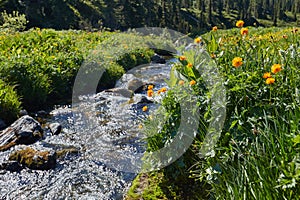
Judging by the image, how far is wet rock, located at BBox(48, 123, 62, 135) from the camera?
6586 mm

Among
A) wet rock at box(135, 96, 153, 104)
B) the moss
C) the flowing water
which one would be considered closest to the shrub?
wet rock at box(135, 96, 153, 104)

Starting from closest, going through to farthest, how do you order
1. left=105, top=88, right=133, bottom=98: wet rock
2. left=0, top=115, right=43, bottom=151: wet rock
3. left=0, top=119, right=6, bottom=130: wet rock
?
left=0, top=115, right=43, bottom=151: wet rock
left=0, top=119, right=6, bottom=130: wet rock
left=105, top=88, right=133, bottom=98: wet rock

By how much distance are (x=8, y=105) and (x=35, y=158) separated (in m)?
2.35

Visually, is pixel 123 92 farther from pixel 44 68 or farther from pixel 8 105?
pixel 8 105

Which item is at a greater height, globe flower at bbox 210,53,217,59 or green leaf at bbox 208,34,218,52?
green leaf at bbox 208,34,218,52

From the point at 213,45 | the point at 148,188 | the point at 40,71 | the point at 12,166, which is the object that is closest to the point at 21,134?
the point at 12,166

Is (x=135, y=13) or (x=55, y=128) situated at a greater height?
(x=55, y=128)

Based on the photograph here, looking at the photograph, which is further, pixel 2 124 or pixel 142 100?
pixel 142 100

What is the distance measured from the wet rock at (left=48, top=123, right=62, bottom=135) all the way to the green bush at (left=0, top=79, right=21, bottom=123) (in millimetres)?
898

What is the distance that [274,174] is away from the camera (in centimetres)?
Result: 218

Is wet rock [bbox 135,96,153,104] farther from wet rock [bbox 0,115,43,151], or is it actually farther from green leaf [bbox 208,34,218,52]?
green leaf [bbox 208,34,218,52]

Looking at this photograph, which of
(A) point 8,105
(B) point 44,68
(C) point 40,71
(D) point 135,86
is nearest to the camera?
(A) point 8,105

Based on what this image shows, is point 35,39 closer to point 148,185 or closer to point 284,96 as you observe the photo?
point 148,185

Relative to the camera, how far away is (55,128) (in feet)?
21.9
